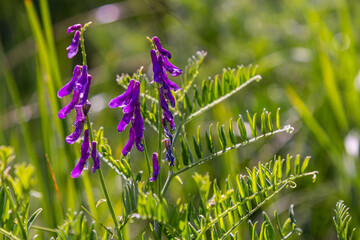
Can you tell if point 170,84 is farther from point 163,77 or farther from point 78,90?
point 78,90

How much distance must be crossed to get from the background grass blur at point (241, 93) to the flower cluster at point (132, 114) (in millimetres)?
649

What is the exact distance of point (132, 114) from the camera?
33.8 inches

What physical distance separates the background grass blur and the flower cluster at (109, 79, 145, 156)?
2.13ft

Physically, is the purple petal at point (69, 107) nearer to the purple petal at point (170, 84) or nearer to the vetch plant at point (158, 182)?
the vetch plant at point (158, 182)

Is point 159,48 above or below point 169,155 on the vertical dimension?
above

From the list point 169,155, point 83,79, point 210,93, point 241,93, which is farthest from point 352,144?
point 83,79

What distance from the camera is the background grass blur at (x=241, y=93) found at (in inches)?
70.0

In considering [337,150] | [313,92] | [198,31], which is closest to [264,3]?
[198,31]

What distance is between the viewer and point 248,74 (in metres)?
1.09

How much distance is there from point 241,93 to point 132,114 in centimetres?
178

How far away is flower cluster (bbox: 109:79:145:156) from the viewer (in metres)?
0.85

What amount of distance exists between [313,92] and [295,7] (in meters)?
0.63

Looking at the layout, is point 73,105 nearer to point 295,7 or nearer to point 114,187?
point 114,187

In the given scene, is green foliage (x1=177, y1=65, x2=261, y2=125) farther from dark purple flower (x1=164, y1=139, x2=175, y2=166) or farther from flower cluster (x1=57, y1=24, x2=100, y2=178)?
flower cluster (x1=57, y1=24, x2=100, y2=178)
